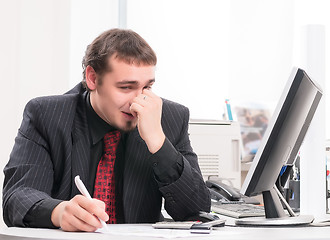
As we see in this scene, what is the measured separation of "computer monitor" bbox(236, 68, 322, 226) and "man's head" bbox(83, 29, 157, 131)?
43 centimetres

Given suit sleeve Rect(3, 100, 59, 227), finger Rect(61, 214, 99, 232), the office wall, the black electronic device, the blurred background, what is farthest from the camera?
the blurred background

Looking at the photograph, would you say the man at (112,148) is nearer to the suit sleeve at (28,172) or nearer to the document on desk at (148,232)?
the suit sleeve at (28,172)

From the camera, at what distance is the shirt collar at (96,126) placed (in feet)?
5.91

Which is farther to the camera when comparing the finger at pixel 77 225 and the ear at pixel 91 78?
the ear at pixel 91 78

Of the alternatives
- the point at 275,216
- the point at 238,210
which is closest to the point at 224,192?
the point at 238,210

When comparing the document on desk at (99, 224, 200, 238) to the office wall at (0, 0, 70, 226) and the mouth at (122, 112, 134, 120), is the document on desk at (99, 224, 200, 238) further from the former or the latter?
the office wall at (0, 0, 70, 226)

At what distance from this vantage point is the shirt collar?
1.80 meters

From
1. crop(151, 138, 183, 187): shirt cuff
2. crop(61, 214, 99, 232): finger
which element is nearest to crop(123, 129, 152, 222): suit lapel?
crop(151, 138, 183, 187): shirt cuff

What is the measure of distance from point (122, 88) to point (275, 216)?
58 centimetres

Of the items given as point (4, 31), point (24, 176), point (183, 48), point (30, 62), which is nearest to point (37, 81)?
point (30, 62)

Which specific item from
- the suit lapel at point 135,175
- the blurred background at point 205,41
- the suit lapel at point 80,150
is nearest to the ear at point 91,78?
the suit lapel at point 80,150

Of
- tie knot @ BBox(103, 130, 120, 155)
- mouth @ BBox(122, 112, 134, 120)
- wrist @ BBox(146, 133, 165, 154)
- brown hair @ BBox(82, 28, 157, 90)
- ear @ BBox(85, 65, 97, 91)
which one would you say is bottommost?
tie knot @ BBox(103, 130, 120, 155)

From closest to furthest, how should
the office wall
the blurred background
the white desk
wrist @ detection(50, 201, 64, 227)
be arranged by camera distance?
the white desk
wrist @ detection(50, 201, 64, 227)
the office wall
the blurred background

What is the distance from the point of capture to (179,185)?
5.52ft
